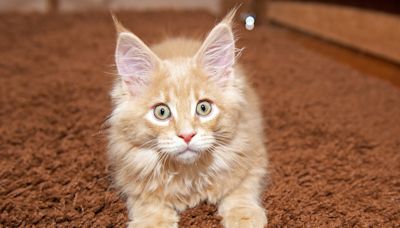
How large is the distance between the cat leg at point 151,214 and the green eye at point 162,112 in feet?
0.76

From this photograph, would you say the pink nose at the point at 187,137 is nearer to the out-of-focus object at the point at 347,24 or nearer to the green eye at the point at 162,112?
the green eye at the point at 162,112

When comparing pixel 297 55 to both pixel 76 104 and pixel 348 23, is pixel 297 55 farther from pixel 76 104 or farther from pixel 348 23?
pixel 76 104

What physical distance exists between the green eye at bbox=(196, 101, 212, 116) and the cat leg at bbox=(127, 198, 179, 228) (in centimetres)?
26

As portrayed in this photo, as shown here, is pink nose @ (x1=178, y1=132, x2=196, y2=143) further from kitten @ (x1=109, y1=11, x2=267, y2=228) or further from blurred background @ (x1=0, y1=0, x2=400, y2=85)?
blurred background @ (x1=0, y1=0, x2=400, y2=85)

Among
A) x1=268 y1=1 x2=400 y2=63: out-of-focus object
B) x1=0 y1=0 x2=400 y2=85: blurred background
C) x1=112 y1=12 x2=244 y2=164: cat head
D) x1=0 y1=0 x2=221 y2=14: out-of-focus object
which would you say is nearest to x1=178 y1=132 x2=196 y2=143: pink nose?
x1=112 y1=12 x2=244 y2=164: cat head

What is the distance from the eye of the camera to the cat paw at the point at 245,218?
983 mm

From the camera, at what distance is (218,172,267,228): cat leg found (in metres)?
0.99

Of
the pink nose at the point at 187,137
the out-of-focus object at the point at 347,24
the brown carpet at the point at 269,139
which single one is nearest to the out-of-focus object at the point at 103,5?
the out-of-focus object at the point at 347,24

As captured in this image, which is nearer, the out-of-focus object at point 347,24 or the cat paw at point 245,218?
the cat paw at point 245,218

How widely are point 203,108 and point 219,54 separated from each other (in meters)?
0.16

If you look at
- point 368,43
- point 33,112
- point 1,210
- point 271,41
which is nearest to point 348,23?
point 368,43

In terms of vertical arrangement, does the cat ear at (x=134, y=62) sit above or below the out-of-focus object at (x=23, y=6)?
below

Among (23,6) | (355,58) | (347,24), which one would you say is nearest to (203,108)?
(355,58)

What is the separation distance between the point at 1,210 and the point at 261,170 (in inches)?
28.3
